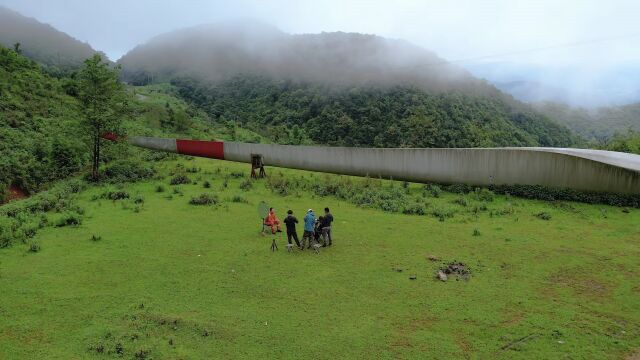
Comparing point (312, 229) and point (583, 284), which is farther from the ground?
point (312, 229)

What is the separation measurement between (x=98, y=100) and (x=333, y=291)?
2168 cm

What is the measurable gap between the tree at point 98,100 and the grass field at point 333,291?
10315mm

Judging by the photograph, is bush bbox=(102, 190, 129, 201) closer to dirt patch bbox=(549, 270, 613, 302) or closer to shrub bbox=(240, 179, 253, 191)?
shrub bbox=(240, 179, 253, 191)

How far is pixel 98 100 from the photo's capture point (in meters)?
26.1

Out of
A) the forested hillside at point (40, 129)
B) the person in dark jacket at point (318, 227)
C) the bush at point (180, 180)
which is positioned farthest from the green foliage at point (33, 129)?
the person in dark jacket at point (318, 227)

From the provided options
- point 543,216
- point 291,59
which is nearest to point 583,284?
point 543,216

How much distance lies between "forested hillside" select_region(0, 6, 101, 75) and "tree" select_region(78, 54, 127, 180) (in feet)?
331

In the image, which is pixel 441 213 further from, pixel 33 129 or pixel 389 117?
pixel 389 117

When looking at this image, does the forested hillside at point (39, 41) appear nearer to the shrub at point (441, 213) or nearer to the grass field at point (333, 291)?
the grass field at point (333, 291)

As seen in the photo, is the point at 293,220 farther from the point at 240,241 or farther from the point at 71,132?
the point at 71,132

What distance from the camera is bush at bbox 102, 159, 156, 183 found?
1031 inches

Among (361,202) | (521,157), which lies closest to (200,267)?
(361,202)

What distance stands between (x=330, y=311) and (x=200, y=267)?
4.49 meters

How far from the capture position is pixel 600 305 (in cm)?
980
